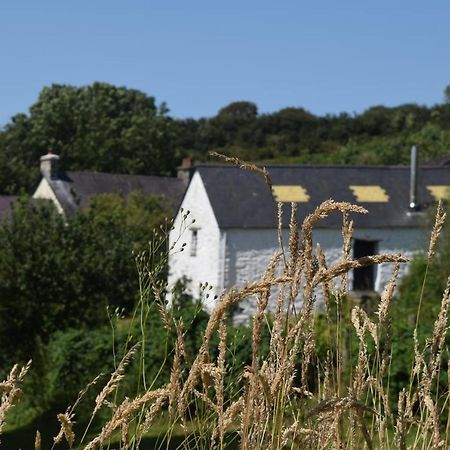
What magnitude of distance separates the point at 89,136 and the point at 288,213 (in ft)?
121

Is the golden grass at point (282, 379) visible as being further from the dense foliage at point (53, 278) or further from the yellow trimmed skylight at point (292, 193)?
the yellow trimmed skylight at point (292, 193)

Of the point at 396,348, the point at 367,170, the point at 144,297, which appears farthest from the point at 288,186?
the point at 144,297

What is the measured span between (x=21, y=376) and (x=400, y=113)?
8088 centimetres

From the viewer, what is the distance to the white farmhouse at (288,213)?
25.9 meters

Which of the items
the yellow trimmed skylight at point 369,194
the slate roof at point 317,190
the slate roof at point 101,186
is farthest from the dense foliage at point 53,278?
the slate roof at point 101,186

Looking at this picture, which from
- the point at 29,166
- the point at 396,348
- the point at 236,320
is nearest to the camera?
the point at 396,348

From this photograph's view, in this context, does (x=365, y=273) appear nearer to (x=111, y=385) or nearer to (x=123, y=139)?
(x=111, y=385)

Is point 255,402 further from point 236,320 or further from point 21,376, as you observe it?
point 236,320

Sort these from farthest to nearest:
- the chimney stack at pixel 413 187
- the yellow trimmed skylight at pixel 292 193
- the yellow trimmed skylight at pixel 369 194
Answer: the yellow trimmed skylight at pixel 369 194 → the chimney stack at pixel 413 187 → the yellow trimmed skylight at pixel 292 193

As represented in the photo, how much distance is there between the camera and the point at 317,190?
27812mm

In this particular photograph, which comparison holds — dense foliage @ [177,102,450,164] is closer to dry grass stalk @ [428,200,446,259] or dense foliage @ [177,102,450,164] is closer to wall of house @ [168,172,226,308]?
wall of house @ [168,172,226,308]

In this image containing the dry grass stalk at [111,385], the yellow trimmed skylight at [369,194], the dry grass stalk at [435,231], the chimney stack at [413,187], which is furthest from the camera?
the yellow trimmed skylight at [369,194]

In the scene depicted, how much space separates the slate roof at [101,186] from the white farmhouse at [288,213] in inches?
585

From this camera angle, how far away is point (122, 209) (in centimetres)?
3141
